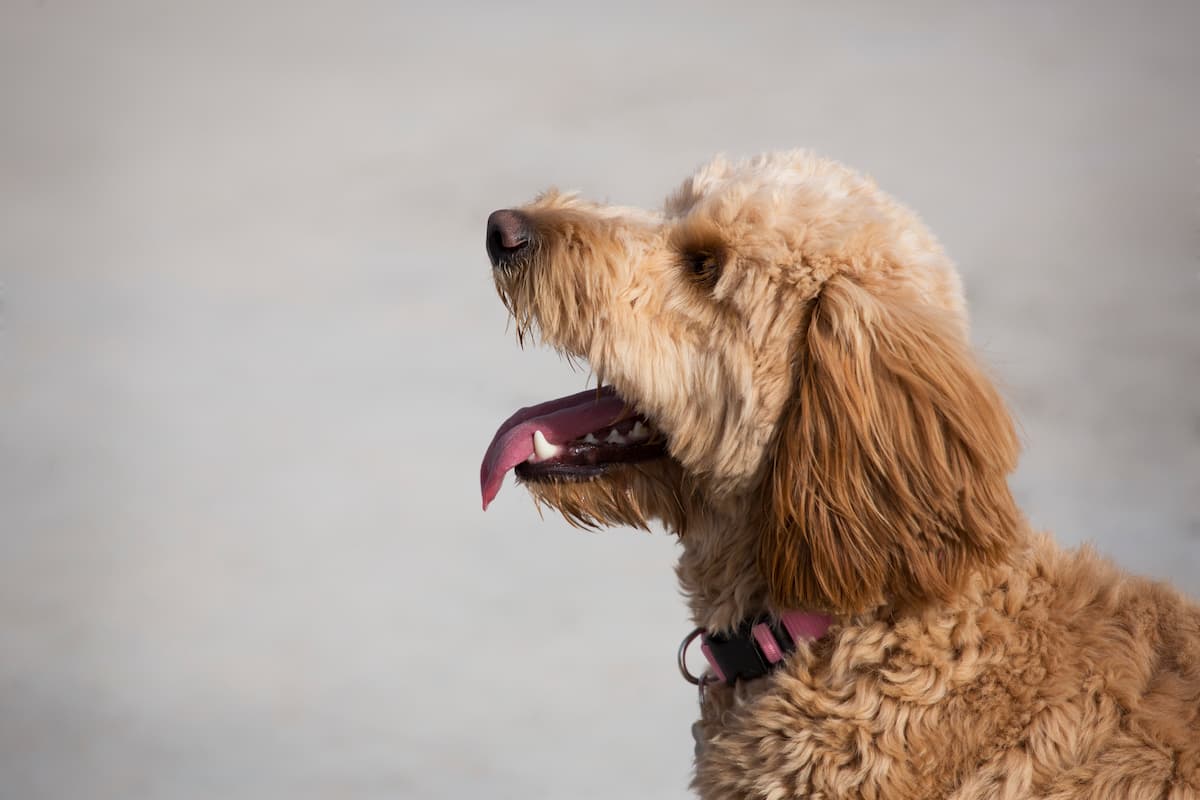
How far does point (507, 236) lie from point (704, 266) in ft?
1.19

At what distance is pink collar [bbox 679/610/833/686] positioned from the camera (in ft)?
7.26

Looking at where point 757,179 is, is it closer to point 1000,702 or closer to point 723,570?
point 723,570

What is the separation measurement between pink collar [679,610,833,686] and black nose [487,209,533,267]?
29.6 inches

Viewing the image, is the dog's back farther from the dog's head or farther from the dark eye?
the dark eye

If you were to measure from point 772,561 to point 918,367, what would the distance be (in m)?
0.39

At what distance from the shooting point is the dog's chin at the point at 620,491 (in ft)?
7.81

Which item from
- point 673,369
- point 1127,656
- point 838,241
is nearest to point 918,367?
point 838,241

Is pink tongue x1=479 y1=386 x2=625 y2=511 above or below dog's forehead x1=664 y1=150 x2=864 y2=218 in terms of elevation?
below

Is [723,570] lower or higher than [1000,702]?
higher

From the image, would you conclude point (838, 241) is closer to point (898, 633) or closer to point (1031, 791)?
point (898, 633)

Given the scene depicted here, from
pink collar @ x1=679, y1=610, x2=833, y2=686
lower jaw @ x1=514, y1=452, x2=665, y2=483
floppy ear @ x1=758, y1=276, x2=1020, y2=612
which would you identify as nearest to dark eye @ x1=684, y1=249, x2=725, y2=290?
floppy ear @ x1=758, y1=276, x2=1020, y2=612

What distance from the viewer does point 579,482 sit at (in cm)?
238

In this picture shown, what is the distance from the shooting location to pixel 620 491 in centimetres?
240

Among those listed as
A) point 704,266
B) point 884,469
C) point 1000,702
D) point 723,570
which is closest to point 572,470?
point 723,570
